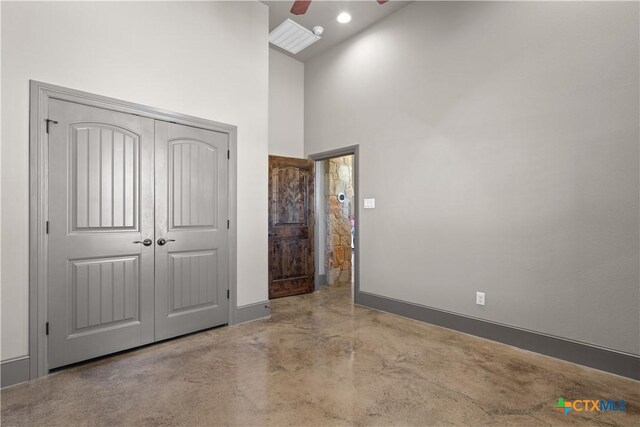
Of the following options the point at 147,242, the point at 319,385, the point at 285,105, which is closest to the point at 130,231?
the point at 147,242

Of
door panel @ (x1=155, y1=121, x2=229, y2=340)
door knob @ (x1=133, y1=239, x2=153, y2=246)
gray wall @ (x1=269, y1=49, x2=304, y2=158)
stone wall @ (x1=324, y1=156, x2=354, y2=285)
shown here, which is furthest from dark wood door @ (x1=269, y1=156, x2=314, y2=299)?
door knob @ (x1=133, y1=239, x2=153, y2=246)

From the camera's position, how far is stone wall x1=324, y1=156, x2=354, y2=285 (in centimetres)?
552

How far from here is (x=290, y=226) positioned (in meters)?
4.92

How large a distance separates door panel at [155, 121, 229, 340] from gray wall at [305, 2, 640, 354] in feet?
6.34

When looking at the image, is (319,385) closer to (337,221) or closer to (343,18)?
(337,221)

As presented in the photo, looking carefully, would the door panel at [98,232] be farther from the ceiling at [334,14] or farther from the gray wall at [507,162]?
the gray wall at [507,162]

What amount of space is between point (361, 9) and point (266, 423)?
14.4ft

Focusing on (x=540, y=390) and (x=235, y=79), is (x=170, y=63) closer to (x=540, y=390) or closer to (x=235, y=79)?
(x=235, y=79)

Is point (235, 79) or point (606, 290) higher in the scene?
point (235, 79)

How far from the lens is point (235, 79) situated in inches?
141

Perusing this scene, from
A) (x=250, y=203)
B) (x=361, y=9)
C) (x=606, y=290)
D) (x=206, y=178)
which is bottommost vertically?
(x=606, y=290)

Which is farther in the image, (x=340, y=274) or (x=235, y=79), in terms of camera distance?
(x=340, y=274)

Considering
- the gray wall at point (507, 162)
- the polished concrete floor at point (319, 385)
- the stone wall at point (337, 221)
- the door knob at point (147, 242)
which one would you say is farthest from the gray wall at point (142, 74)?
the stone wall at point (337, 221)

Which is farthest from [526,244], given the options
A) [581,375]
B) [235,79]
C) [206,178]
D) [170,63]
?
[170,63]
